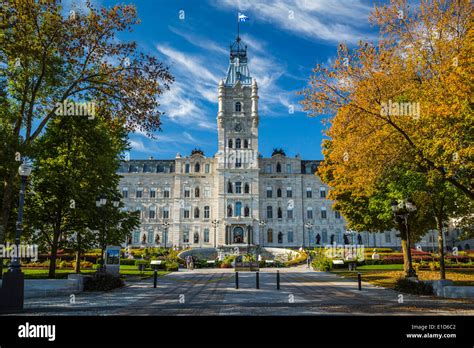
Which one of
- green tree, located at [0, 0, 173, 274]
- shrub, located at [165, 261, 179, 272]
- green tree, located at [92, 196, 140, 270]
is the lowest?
shrub, located at [165, 261, 179, 272]

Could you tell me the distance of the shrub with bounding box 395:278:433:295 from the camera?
1692 cm

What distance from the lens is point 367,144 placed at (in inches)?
673

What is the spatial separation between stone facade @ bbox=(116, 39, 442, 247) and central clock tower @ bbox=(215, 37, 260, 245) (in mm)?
167

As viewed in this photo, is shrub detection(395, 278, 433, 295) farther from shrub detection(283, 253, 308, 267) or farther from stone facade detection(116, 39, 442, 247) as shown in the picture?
stone facade detection(116, 39, 442, 247)

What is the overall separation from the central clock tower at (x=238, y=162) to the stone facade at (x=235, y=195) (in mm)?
167

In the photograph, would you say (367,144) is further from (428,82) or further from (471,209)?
(471,209)

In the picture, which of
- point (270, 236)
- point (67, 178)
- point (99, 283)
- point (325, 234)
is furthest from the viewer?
point (325, 234)

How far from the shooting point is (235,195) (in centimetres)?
6744

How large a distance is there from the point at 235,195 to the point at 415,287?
2005 inches

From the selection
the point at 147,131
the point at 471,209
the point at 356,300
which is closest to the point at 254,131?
the point at 471,209

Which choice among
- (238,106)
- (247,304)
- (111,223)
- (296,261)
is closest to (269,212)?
(238,106)

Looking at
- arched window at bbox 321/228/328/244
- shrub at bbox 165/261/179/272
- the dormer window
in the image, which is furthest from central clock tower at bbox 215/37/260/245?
shrub at bbox 165/261/179/272

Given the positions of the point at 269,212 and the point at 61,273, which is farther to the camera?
the point at 269,212

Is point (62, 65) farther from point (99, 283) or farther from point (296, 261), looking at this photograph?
point (296, 261)
